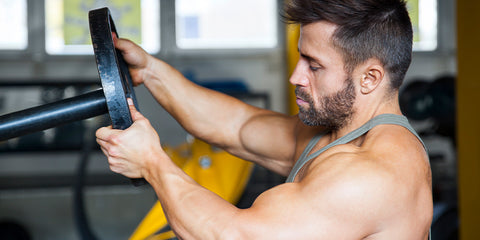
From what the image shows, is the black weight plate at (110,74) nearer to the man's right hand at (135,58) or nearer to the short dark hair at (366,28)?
the man's right hand at (135,58)

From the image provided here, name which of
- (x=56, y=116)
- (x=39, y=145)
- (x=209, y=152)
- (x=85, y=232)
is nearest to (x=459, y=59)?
(x=209, y=152)

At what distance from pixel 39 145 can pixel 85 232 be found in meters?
2.78

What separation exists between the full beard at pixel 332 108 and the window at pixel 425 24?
5.69 meters

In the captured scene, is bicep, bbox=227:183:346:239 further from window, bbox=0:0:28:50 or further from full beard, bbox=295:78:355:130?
window, bbox=0:0:28:50

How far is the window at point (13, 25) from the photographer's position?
5.71 m

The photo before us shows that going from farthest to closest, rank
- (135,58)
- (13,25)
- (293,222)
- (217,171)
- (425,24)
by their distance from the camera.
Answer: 1. (425,24)
2. (13,25)
3. (217,171)
4. (135,58)
5. (293,222)

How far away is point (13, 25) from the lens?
573 centimetres

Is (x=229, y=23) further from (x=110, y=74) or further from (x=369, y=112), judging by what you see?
(x=110, y=74)

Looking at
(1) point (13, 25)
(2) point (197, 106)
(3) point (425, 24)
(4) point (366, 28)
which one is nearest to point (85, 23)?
(1) point (13, 25)

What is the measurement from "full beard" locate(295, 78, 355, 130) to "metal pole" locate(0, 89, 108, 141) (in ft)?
1.60

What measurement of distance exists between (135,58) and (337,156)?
72cm

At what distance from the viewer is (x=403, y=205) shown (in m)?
0.96

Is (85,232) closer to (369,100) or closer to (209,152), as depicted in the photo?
(209,152)

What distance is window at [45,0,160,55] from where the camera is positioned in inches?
229
